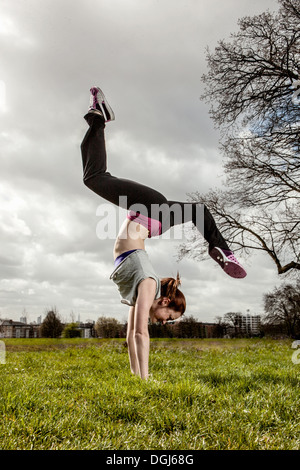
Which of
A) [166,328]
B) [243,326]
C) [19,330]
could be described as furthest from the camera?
[19,330]

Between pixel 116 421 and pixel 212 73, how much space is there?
8703 mm

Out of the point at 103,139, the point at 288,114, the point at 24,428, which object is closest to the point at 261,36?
the point at 288,114

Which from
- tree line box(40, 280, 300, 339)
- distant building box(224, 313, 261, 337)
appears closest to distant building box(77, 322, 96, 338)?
tree line box(40, 280, 300, 339)

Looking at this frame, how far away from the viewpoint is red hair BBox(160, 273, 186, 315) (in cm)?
392

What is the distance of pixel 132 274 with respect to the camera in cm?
372

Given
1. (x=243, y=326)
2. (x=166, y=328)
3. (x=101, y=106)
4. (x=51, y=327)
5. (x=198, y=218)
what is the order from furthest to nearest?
(x=243, y=326) → (x=51, y=327) → (x=166, y=328) → (x=101, y=106) → (x=198, y=218)

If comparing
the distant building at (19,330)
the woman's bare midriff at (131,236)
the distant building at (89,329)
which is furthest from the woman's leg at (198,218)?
the distant building at (19,330)

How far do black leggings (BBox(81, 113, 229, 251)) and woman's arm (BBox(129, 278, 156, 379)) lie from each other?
647 millimetres

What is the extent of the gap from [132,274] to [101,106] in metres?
1.65

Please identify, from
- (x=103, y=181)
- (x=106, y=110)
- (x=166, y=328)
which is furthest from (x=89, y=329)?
(x=106, y=110)

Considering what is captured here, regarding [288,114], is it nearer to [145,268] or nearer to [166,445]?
[145,268]

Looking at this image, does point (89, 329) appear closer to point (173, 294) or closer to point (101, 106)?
point (173, 294)

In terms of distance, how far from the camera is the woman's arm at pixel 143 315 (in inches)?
143

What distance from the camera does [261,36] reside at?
30.2 ft
